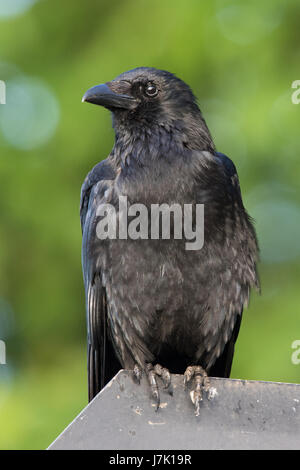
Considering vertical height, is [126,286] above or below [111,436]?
above

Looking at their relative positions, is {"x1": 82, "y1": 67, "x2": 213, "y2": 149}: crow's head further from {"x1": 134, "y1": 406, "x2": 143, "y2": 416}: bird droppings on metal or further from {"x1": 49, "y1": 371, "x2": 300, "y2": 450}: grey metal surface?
{"x1": 134, "y1": 406, "x2": 143, "y2": 416}: bird droppings on metal

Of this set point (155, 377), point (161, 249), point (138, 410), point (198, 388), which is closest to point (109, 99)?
point (161, 249)

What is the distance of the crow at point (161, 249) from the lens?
147 inches

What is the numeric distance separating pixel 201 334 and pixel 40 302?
239 cm

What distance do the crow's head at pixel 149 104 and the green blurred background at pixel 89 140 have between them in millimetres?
1684

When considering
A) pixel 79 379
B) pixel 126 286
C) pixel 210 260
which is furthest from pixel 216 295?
pixel 79 379

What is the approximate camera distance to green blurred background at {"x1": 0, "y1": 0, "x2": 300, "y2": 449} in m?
5.77

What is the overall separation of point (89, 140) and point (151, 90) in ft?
6.44

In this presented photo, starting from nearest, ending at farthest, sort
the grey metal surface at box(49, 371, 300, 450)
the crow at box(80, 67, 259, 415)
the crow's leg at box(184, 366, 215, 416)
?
the grey metal surface at box(49, 371, 300, 450) → the crow's leg at box(184, 366, 215, 416) → the crow at box(80, 67, 259, 415)

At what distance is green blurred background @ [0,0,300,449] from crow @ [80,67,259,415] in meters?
1.67

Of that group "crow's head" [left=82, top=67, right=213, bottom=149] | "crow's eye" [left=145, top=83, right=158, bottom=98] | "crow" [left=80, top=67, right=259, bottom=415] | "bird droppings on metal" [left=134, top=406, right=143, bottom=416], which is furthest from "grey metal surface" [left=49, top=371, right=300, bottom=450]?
"crow's eye" [left=145, top=83, right=158, bottom=98]

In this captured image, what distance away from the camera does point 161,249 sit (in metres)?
3.72
